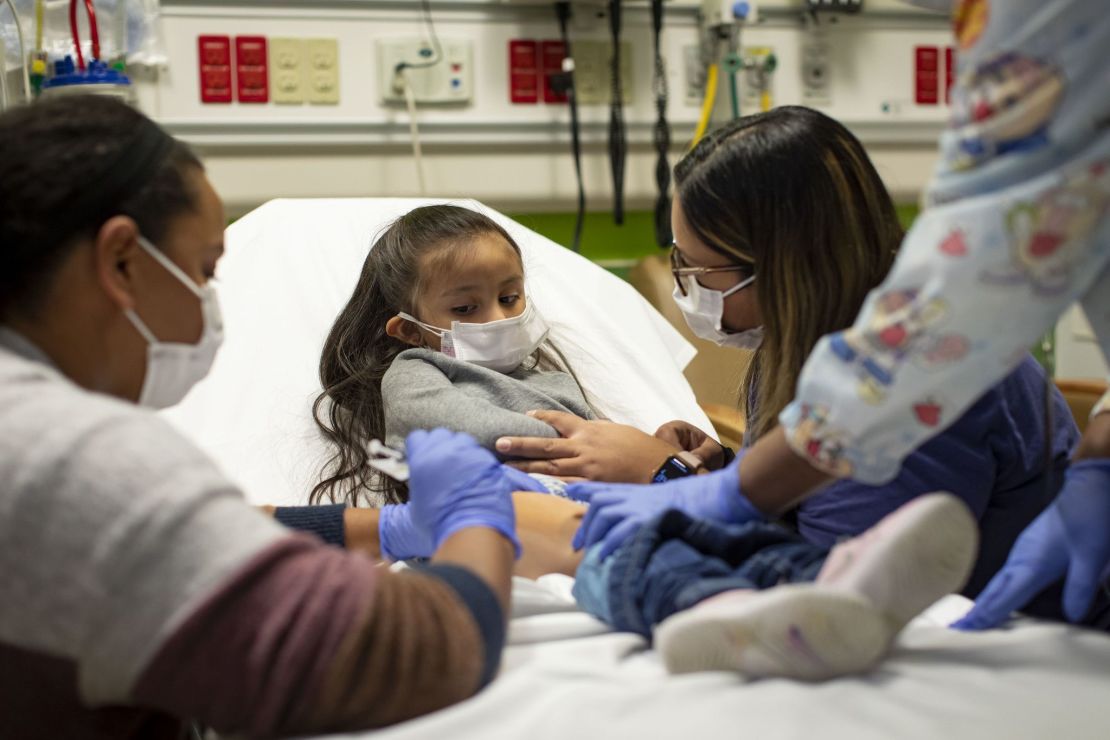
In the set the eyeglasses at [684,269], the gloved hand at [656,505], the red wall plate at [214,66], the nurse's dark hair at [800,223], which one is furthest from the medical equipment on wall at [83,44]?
the gloved hand at [656,505]

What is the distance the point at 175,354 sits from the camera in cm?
117

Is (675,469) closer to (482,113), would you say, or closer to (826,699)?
(826,699)

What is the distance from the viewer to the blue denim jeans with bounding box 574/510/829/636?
1.17 meters

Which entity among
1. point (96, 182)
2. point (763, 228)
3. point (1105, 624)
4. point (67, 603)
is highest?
point (96, 182)

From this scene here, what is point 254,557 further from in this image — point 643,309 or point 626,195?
point 626,195

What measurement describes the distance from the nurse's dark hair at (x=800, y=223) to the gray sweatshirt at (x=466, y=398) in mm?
507

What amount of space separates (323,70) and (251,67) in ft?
0.61

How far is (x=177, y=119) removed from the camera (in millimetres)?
2789

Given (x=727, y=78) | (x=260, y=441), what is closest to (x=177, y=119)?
(x=260, y=441)

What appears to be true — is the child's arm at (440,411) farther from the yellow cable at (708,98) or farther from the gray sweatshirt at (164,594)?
the yellow cable at (708,98)

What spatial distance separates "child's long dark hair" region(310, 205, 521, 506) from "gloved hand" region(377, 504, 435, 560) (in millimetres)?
281

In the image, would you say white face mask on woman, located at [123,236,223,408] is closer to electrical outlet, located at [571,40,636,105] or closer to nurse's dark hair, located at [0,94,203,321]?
nurse's dark hair, located at [0,94,203,321]

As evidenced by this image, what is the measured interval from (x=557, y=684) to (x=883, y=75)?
2.80m

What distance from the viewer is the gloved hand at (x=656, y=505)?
4.27 feet
